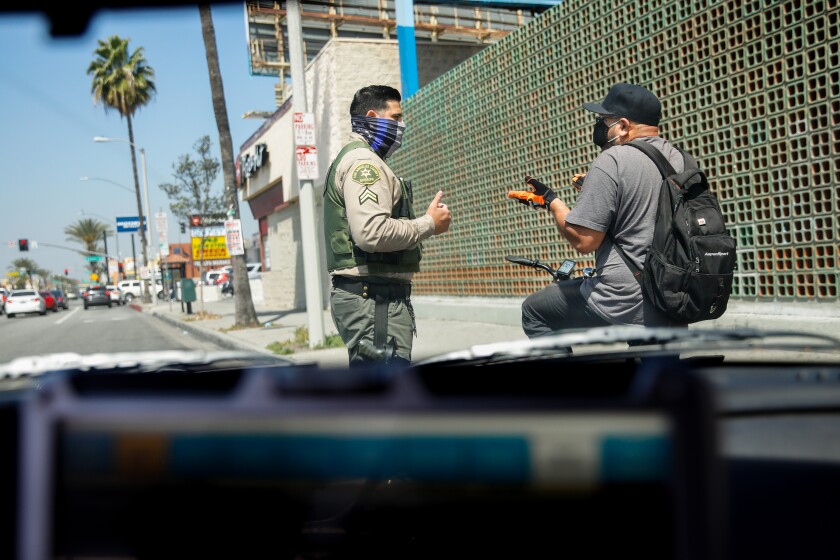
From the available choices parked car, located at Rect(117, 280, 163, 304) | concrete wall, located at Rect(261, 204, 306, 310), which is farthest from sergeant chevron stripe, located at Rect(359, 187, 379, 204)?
parked car, located at Rect(117, 280, 163, 304)

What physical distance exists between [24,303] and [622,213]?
36.1 meters

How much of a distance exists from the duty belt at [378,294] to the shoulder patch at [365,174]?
0.42m

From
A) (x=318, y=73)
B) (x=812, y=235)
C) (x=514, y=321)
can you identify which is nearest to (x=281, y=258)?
(x=318, y=73)

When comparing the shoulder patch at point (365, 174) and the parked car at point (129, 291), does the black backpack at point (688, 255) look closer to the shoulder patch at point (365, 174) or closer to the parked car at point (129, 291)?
the shoulder patch at point (365, 174)

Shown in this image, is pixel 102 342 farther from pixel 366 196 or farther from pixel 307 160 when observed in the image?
pixel 366 196

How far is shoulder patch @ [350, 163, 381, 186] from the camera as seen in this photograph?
2930 millimetres

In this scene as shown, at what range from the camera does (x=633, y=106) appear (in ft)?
10.3

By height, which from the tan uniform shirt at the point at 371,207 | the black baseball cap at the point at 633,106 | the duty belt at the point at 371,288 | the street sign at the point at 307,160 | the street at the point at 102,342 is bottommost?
the street at the point at 102,342

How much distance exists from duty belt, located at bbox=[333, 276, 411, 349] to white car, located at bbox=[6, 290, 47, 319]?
34.3m

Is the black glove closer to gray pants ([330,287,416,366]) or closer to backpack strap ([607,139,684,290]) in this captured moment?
backpack strap ([607,139,684,290])

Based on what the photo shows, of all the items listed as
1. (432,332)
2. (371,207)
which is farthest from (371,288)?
(432,332)

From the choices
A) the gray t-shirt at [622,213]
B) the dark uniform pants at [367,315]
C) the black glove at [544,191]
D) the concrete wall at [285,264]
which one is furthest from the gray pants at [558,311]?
the concrete wall at [285,264]

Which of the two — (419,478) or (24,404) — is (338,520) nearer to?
(419,478)

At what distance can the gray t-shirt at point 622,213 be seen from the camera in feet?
9.61
